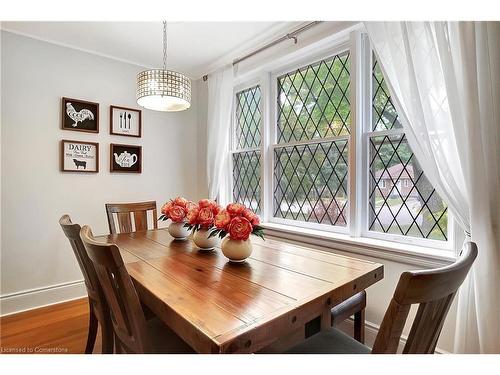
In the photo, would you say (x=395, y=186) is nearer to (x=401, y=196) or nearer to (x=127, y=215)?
(x=401, y=196)

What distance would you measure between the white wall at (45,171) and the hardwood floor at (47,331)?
17 cm

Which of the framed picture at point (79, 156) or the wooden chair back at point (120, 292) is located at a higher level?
the framed picture at point (79, 156)

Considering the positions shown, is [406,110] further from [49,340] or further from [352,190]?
[49,340]

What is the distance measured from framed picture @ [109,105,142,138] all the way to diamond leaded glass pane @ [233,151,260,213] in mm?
1128

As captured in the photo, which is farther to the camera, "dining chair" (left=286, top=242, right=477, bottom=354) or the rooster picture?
the rooster picture

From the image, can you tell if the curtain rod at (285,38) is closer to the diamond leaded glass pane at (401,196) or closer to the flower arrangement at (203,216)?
the diamond leaded glass pane at (401,196)

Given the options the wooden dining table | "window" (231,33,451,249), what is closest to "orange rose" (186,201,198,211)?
the wooden dining table

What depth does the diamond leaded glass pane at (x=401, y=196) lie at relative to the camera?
5.60 ft

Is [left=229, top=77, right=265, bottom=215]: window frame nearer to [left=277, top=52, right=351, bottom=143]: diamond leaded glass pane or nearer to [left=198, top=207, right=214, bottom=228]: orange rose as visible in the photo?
[left=277, top=52, right=351, bottom=143]: diamond leaded glass pane

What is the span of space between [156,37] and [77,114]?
1061mm

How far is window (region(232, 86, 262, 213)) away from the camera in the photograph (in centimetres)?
294

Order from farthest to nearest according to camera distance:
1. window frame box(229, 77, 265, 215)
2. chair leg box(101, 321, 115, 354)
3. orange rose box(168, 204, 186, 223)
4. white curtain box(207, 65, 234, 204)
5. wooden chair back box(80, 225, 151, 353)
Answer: white curtain box(207, 65, 234, 204) < window frame box(229, 77, 265, 215) < orange rose box(168, 204, 186, 223) < chair leg box(101, 321, 115, 354) < wooden chair back box(80, 225, 151, 353)

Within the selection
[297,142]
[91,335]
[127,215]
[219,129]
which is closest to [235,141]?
[219,129]

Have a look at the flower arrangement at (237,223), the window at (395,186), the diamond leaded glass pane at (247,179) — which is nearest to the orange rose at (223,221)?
the flower arrangement at (237,223)
